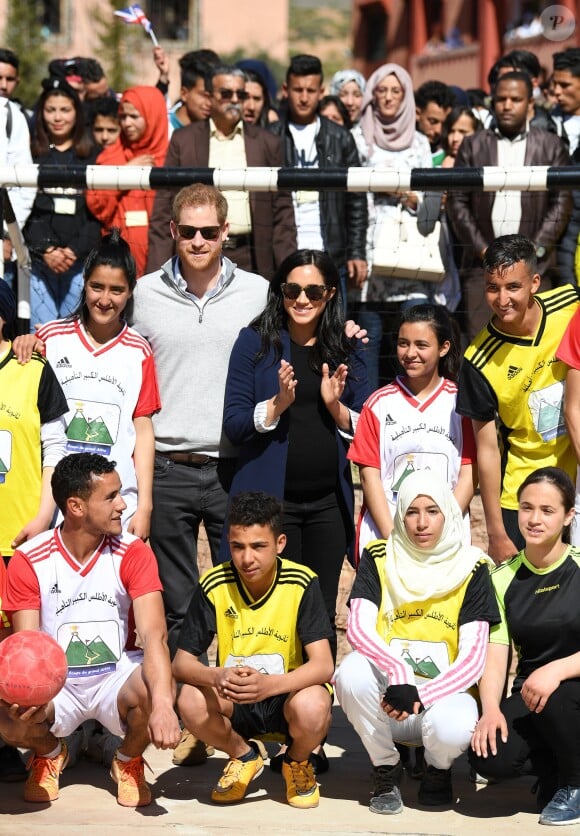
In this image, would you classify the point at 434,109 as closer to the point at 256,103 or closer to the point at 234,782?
the point at 256,103

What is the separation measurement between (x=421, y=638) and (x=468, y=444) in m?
0.95

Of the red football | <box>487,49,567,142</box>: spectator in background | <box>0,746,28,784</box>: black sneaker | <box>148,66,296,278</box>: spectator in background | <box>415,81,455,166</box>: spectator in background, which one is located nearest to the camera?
the red football

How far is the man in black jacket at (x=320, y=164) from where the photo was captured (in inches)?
329

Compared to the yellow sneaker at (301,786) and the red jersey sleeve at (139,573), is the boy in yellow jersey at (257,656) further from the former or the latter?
the red jersey sleeve at (139,573)

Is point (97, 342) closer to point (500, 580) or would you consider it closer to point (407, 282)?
point (500, 580)

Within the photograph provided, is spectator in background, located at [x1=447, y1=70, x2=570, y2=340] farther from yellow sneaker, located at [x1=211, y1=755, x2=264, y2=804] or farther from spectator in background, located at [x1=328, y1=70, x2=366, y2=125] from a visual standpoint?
yellow sneaker, located at [x1=211, y1=755, x2=264, y2=804]

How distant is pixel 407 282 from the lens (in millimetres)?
8430

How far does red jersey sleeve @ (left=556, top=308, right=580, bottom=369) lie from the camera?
5953 millimetres

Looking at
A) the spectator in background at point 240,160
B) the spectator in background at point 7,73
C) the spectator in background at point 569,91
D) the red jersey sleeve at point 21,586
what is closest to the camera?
the red jersey sleeve at point 21,586

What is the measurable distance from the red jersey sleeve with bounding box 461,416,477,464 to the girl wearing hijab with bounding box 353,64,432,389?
1525 millimetres

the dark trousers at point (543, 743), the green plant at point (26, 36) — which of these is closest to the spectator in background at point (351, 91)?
the dark trousers at point (543, 743)

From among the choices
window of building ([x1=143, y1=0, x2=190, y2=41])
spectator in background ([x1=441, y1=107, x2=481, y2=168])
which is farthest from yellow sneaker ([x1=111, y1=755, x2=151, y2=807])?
window of building ([x1=143, y1=0, x2=190, y2=41])

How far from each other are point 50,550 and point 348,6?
50.8 meters

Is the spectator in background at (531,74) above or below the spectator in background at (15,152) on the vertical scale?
above
